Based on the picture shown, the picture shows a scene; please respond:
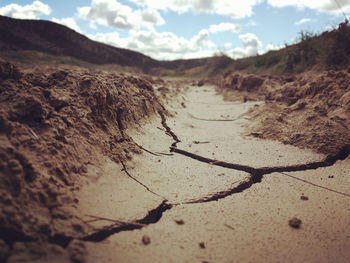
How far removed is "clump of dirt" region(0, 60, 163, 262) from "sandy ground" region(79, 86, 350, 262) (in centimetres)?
18

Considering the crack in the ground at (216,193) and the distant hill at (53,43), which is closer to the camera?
the crack in the ground at (216,193)

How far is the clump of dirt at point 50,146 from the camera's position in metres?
1.52

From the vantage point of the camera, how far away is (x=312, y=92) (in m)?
4.79

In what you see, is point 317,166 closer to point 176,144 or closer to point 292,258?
point 292,258

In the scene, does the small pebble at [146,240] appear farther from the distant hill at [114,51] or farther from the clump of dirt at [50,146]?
the distant hill at [114,51]

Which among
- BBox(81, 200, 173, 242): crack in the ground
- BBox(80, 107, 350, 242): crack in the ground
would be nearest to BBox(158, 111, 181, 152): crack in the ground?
BBox(80, 107, 350, 242): crack in the ground

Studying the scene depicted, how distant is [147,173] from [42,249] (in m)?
1.29

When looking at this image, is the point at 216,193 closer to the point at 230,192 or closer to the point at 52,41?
the point at 230,192

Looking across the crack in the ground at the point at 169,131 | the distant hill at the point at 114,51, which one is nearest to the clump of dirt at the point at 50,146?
the crack in the ground at the point at 169,131

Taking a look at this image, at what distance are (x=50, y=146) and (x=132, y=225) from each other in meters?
0.99

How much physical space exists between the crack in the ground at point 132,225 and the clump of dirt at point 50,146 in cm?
10

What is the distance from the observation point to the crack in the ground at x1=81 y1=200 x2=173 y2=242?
163cm

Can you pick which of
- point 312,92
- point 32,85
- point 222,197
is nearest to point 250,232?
point 222,197

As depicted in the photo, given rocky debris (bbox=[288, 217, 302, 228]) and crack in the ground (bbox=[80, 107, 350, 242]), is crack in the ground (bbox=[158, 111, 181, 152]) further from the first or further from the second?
rocky debris (bbox=[288, 217, 302, 228])
